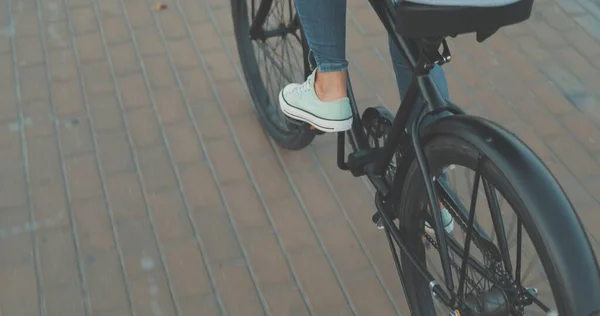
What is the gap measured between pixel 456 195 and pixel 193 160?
56.7 inches

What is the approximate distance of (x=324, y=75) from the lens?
2.59 meters

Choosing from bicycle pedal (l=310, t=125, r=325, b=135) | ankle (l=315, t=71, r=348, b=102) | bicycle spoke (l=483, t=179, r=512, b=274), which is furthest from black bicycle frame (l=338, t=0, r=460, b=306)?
bicycle pedal (l=310, t=125, r=325, b=135)

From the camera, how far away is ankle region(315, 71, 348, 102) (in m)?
2.58

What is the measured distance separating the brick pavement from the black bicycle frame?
1.75 ft

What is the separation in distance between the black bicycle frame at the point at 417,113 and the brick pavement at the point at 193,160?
21.0 inches

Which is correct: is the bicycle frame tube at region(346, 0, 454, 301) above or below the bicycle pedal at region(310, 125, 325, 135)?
above

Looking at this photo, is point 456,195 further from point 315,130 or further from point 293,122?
point 293,122

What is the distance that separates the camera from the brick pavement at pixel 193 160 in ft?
9.29

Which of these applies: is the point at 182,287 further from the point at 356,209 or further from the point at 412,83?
the point at 412,83

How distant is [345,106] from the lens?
263 cm

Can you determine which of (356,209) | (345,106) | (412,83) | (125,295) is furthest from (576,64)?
(125,295)

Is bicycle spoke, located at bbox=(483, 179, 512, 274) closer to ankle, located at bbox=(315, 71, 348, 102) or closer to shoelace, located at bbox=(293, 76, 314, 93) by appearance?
ankle, located at bbox=(315, 71, 348, 102)

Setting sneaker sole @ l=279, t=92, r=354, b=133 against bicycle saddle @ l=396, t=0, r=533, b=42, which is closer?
bicycle saddle @ l=396, t=0, r=533, b=42

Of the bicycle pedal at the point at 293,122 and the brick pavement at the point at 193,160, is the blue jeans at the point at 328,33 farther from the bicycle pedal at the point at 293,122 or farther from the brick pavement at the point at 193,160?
the brick pavement at the point at 193,160
